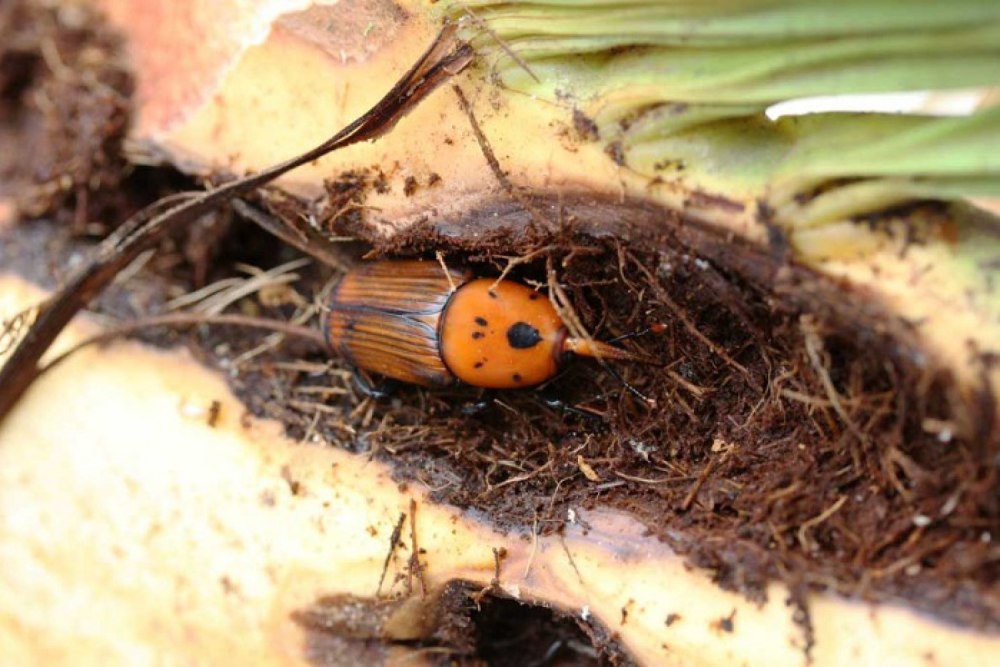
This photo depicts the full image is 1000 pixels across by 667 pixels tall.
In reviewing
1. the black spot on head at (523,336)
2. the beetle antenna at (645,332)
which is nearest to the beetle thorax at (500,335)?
the black spot on head at (523,336)

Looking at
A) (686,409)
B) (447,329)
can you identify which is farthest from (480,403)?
(686,409)

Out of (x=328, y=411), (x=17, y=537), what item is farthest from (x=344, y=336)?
(x=17, y=537)

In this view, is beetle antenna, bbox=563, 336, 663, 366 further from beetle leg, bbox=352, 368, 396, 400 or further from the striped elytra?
beetle leg, bbox=352, 368, 396, 400

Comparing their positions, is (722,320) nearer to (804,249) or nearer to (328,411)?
(804,249)

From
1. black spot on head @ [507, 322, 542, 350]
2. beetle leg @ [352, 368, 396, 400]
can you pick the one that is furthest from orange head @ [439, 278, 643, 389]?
beetle leg @ [352, 368, 396, 400]

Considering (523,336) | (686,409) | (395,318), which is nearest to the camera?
(686,409)

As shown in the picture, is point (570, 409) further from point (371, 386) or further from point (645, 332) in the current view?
point (371, 386)
